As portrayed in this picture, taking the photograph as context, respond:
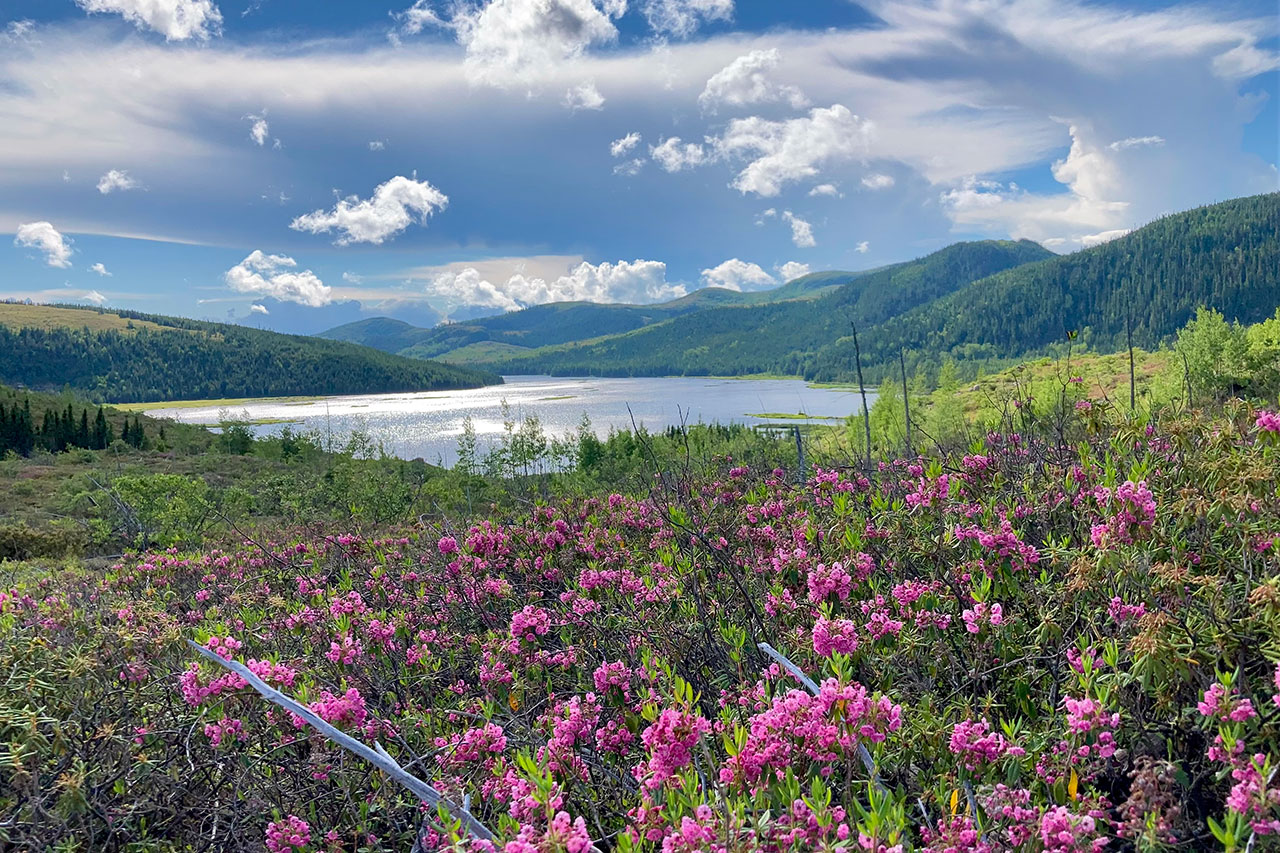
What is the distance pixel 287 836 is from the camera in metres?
2.45

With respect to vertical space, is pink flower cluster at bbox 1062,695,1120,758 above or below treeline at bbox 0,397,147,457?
below

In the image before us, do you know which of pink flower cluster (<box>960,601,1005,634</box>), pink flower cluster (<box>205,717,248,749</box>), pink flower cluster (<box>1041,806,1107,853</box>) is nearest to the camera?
pink flower cluster (<box>1041,806,1107,853</box>)

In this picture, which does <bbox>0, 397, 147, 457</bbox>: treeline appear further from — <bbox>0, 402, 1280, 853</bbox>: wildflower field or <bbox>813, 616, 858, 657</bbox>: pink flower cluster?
<bbox>813, 616, 858, 657</bbox>: pink flower cluster

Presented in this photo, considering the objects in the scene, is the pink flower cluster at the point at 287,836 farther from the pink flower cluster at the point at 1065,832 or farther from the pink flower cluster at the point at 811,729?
the pink flower cluster at the point at 1065,832

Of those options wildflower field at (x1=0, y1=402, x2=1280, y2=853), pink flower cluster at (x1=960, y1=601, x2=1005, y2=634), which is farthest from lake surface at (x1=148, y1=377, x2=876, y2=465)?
pink flower cluster at (x1=960, y1=601, x2=1005, y2=634)

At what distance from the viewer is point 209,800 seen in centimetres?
298

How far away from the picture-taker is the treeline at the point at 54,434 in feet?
198

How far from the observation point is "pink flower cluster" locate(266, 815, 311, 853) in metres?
2.43

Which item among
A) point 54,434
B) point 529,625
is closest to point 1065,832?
point 529,625

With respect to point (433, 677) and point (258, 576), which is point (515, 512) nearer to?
point (258, 576)

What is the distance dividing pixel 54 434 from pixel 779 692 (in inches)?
3240

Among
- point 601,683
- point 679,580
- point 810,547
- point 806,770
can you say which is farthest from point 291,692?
point 810,547

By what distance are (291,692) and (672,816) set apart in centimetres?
260

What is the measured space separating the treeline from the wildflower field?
71.1 m
